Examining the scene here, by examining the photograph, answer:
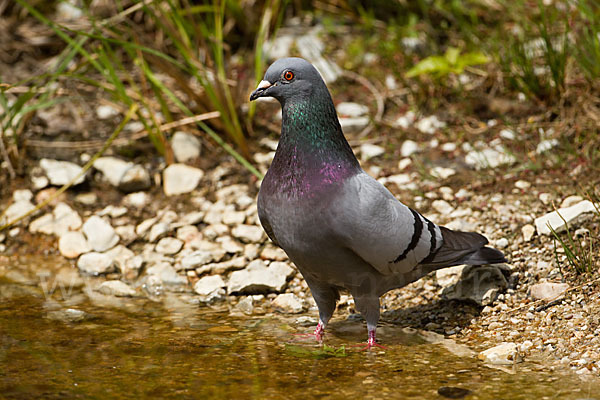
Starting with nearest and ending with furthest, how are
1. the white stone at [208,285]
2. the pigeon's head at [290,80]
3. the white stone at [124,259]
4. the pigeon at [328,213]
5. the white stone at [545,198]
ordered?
the pigeon at [328,213] < the pigeon's head at [290,80] < the white stone at [208,285] < the white stone at [545,198] < the white stone at [124,259]

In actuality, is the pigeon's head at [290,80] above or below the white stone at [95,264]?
above

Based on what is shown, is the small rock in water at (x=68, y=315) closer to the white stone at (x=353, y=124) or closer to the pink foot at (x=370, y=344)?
the pink foot at (x=370, y=344)

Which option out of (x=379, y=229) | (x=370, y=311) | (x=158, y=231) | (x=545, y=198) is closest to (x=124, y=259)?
(x=158, y=231)

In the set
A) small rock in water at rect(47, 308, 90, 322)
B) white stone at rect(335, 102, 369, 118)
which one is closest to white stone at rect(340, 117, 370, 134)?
white stone at rect(335, 102, 369, 118)

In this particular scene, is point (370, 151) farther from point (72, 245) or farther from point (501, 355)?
point (501, 355)

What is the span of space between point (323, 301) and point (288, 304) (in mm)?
470

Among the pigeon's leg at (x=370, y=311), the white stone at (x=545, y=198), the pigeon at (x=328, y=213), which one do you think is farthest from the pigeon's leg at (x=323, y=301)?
the white stone at (x=545, y=198)

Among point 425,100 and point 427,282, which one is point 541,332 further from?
point 425,100

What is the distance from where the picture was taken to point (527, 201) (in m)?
4.29

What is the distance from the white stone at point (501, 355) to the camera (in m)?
2.93

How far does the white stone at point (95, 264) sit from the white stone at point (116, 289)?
0.29m

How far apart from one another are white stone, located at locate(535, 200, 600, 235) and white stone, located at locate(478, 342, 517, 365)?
3.28 ft

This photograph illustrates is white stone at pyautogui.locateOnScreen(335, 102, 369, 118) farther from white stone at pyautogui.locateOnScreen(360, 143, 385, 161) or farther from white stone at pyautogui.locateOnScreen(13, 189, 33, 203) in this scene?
white stone at pyautogui.locateOnScreen(13, 189, 33, 203)

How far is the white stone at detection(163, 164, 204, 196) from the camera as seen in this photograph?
198 inches
